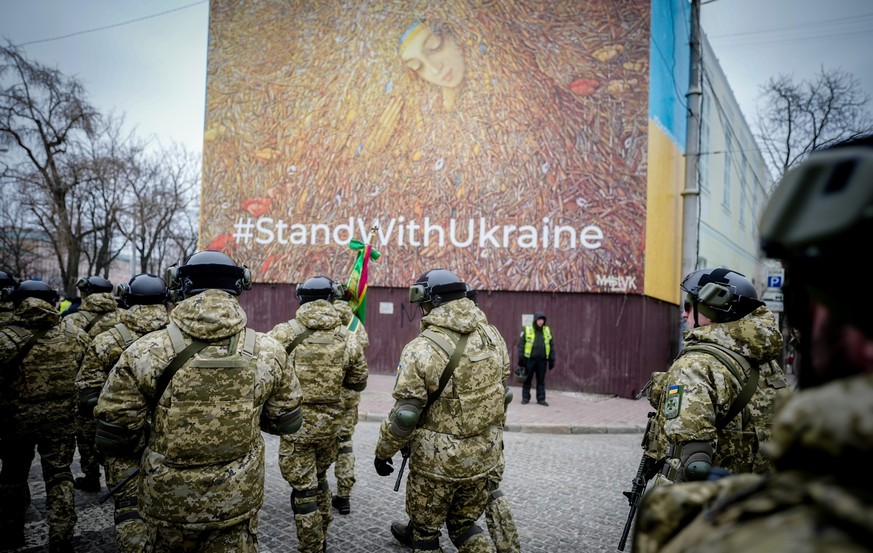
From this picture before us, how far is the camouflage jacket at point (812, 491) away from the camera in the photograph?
0.71 meters

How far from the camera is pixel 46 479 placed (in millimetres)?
4660

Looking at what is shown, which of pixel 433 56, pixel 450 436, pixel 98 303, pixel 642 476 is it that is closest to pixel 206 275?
pixel 450 436

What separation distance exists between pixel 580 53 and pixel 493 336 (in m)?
12.3

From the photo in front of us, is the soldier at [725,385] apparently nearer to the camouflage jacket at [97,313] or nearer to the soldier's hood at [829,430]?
the soldier's hood at [829,430]

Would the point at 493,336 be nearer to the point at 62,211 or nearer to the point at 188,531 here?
the point at 188,531

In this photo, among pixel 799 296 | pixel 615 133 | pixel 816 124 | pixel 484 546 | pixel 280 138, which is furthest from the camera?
pixel 280 138

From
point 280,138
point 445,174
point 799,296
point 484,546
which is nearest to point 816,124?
point 445,174

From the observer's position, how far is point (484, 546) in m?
3.72

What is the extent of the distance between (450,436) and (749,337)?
203 cm

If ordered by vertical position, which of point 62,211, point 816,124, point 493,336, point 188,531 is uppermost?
point 816,124

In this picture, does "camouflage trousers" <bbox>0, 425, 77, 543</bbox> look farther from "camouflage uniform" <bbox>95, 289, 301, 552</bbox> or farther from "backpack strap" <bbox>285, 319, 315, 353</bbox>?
"camouflage uniform" <bbox>95, 289, 301, 552</bbox>

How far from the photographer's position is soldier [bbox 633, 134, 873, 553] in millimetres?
726

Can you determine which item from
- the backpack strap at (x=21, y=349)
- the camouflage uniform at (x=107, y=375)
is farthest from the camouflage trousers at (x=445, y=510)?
the backpack strap at (x=21, y=349)

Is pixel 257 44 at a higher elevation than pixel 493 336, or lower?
higher
